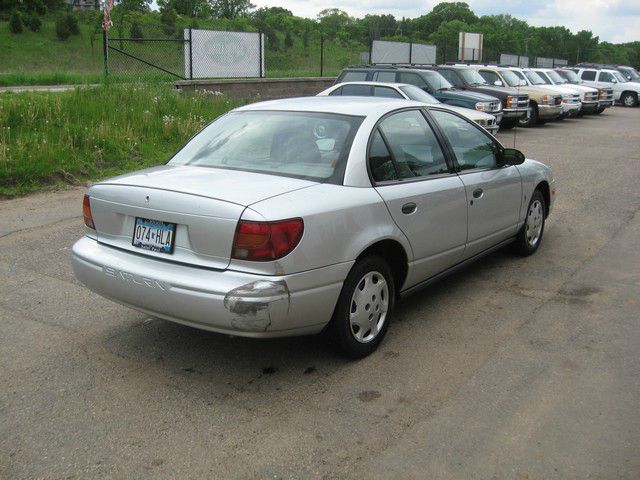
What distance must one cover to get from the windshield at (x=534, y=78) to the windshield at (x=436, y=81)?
8.36 meters

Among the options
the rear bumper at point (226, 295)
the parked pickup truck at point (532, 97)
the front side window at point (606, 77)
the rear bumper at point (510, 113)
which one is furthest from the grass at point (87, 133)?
the front side window at point (606, 77)

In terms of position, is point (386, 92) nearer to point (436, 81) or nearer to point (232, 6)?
point (436, 81)

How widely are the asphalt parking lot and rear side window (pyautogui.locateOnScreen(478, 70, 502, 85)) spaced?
16194 mm

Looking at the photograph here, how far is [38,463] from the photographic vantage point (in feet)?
11.0

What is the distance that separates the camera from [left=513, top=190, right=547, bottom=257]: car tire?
6758mm

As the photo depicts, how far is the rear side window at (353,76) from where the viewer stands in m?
17.7

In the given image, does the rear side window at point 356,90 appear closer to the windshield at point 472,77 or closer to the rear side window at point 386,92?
the rear side window at point 386,92

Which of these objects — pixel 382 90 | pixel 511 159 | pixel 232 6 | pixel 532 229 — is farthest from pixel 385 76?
pixel 232 6

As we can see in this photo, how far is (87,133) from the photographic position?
11.6m

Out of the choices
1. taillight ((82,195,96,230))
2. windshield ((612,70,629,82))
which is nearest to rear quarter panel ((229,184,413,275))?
taillight ((82,195,96,230))

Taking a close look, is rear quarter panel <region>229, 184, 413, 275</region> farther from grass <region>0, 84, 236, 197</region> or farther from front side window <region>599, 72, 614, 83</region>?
front side window <region>599, 72, 614, 83</region>

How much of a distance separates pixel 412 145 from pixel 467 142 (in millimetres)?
885

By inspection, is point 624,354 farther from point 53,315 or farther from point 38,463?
point 53,315

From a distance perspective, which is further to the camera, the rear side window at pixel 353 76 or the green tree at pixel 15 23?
the green tree at pixel 15 23
